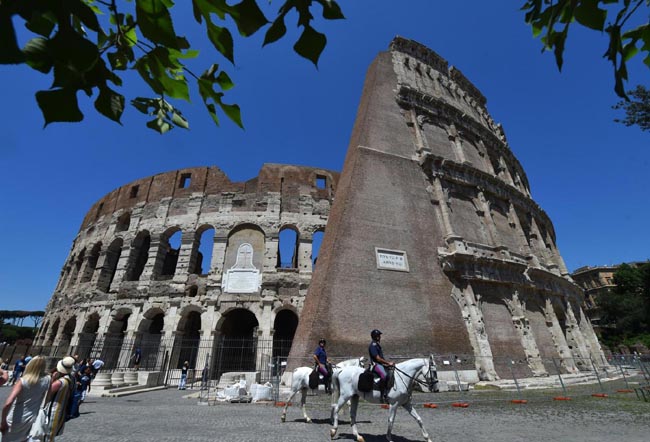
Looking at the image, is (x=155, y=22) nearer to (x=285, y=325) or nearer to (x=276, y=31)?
(x=276, y=31)

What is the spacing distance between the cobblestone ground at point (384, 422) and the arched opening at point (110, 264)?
1426cm

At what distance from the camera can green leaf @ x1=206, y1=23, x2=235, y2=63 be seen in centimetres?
153

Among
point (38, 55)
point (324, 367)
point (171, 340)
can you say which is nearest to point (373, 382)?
point (324, 367)

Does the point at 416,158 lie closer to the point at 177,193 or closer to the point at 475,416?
the point at 475,416

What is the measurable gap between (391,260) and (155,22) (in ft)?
39.9

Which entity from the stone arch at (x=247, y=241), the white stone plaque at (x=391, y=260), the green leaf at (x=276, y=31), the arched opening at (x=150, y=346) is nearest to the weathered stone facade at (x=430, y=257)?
the white stone plaque at (x=391, y=260)

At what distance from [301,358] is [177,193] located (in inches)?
677

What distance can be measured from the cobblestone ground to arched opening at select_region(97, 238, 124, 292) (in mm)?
14255

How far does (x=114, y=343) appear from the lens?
18.8 m

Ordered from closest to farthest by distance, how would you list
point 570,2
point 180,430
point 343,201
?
1. point 570,2
2. point 180,430
3. point 343,201

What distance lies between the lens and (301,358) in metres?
9.90

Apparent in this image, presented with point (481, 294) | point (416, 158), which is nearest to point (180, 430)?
point (481, 294)

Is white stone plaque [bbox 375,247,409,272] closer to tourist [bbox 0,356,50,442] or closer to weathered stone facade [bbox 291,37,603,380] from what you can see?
weathered stone facade [bbox 291,37,603,380]

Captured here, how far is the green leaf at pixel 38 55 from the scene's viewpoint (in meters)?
1.15
